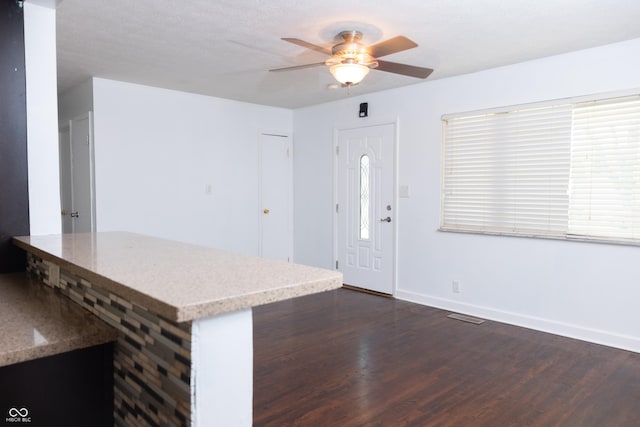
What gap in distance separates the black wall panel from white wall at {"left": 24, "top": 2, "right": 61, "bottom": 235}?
0.03m

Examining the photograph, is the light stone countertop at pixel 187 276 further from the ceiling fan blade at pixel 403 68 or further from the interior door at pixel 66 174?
the interior door at pixel 66 174

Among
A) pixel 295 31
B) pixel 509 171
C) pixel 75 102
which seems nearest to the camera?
pixel 295 31

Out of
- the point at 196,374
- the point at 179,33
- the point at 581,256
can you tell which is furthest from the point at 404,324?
the point at 196,374

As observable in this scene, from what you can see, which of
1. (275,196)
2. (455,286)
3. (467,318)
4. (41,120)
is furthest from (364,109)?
(41,120)

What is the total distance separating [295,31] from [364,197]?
2573mm

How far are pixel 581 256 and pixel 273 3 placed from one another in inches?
120

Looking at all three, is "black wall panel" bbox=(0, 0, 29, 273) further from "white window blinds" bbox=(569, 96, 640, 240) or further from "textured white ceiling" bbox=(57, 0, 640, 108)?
"white window blinds" bbox=(569, 96, 640, 240)

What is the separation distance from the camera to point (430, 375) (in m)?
2.83

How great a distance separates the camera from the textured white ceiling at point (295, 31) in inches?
101

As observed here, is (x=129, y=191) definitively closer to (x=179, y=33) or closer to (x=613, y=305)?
(x=179, y=33)

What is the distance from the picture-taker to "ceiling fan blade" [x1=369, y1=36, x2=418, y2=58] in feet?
7.89

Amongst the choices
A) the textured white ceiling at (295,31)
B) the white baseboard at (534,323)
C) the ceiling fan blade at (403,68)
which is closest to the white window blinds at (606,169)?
A: the textured white ceiling at (295,31)

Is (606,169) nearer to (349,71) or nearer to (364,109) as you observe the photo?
(349,71)

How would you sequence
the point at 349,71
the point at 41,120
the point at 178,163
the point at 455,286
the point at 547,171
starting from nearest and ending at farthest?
the point at 41,120, the point at 349,71, the point at 547,171, the point at 455,286, the point at 178,163
